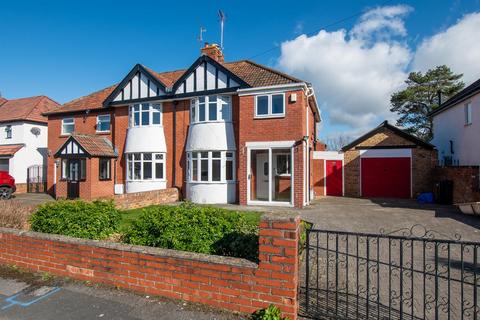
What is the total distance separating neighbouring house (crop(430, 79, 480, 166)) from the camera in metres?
13.5

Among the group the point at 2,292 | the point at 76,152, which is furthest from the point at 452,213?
the point at 76,152

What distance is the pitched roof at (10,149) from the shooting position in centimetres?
2044

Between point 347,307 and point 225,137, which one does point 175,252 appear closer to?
point 347,307

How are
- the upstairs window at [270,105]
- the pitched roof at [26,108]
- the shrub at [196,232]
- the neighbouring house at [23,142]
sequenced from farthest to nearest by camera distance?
the pitched roof at [26,108]
the neighbouring house at [23,142]
the upstairs window at [270,105]
the shrub at [196,232]

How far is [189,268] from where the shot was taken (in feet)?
11.9

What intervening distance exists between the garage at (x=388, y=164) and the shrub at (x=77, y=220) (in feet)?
49.4

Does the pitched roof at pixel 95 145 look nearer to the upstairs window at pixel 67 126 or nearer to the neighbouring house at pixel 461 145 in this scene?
the upstairs window at pixel 67 126

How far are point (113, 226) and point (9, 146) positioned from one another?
71.8ft

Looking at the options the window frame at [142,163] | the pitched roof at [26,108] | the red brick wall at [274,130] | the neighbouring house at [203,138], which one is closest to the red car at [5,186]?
the neighbouring house at [203,138]

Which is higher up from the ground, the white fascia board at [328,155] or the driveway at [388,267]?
the white fascia board at [328,155]

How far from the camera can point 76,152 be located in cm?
1560

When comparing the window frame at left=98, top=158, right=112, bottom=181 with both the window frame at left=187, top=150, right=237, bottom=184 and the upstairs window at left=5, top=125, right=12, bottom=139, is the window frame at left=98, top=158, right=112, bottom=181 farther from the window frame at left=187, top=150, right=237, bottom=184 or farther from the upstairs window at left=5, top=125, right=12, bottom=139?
the upstairs window at left=5, top=125, right=12, bottom=139

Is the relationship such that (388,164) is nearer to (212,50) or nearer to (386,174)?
(386,174)

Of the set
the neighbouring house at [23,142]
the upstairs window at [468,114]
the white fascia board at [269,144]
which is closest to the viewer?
the white fascia board at [269,144]
